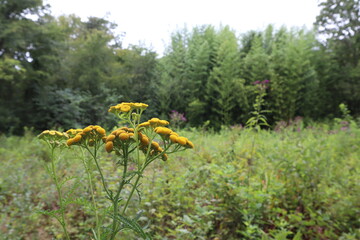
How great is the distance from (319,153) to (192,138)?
183cm

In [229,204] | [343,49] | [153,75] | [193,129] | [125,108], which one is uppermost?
[343,49]

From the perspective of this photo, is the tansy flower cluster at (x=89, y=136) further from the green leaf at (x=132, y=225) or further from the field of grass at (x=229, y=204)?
the field of grass at (x=229, y=204)

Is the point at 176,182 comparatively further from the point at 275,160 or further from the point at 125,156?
the point at 125,156

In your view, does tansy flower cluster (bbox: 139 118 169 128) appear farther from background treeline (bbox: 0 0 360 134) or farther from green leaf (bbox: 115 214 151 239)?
background treeline (bbox: 0 0 360 134)

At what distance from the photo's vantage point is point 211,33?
9320 mm

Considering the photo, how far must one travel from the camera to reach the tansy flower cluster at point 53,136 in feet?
2.60

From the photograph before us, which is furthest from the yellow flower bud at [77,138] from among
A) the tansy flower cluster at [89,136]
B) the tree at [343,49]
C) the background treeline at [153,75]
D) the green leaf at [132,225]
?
the tree at [343,49]

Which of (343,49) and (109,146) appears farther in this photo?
(343,49)

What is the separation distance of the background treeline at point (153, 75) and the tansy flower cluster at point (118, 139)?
3661mm

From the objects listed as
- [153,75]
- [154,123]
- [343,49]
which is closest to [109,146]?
[154,123]

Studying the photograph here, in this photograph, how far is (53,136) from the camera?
813 mm

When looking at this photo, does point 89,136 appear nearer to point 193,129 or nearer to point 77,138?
point 77,138

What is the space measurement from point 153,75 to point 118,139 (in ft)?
16.9

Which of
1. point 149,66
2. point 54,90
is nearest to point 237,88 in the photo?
point 149,66
